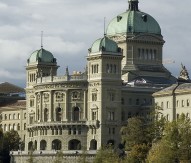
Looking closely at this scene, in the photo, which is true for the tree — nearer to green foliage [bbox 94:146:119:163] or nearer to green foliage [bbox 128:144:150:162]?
green foliage [bbox 128:144:150:162]

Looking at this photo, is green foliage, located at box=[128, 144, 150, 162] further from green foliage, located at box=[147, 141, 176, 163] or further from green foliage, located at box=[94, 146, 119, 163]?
green foliage, located at box=[147, 141, 176, 163]

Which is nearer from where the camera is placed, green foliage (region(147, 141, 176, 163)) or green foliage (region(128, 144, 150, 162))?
green foliage (region(147, 141, 176, 163))

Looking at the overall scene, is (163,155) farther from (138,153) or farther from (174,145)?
(138,153)

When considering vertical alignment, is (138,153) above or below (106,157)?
above

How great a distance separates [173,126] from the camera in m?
184

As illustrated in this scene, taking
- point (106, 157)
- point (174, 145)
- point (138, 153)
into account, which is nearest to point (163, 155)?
point (174, 145)

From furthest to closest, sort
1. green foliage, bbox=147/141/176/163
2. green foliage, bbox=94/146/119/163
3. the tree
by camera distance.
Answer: green foliage, bbox=94/146/119/163, the tree, green foliage, bbox=147/141/176/163

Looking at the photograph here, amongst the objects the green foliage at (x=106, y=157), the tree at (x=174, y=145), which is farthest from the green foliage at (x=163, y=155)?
the green foliage at (x=106, y=157)

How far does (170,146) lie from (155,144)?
13.0 meters

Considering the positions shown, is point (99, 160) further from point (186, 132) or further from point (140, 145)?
point (186, 132)

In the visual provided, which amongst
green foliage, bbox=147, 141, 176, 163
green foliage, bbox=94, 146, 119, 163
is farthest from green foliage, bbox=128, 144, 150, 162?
green foliage, bbox=147, 141, 176, 163

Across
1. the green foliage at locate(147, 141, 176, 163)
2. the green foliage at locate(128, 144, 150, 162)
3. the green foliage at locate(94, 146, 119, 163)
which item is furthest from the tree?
the green foliage at locate(94, 146, 119, 163)

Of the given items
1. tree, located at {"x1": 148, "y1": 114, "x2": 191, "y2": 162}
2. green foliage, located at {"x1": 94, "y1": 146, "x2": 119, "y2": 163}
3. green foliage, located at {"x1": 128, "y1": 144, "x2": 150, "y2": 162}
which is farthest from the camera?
green foliage, located at {"x1": 128, "y1": 144, "x2": 150, "y2": 162}

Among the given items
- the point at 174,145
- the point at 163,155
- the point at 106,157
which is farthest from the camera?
the point at 106,157
